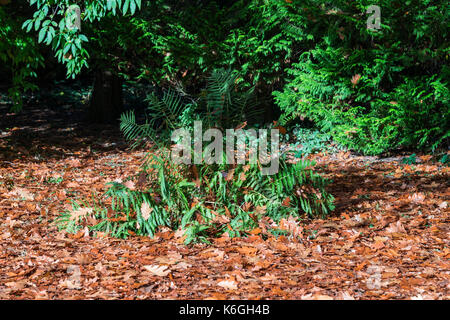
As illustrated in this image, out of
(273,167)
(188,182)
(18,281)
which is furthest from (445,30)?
(18,281)

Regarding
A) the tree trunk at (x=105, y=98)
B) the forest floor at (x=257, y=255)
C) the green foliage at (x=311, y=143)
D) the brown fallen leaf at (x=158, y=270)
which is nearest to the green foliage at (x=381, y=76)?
the green foliage at (x=311, y=143)

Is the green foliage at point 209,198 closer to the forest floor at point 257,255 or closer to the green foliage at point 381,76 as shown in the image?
the forest floor at point 257,255

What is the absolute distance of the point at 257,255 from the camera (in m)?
3.48

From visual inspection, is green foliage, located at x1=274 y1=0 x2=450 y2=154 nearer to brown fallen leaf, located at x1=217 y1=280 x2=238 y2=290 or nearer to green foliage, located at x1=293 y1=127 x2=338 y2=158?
green foliage, located at x1=293 y1=127 x2=338 y2=158

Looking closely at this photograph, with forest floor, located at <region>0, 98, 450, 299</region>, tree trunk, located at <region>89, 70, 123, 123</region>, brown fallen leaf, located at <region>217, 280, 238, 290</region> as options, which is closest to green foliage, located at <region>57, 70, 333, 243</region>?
forest floor, located at <region>0, 98, 450, 299</region>

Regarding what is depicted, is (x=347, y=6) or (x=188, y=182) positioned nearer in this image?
(x=188, y=182)

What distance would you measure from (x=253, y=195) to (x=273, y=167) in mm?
300

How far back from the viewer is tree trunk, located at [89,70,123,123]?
9188 mm

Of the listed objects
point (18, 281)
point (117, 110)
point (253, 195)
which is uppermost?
point (117, 110)

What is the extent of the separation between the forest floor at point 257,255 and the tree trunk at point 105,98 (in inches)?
151

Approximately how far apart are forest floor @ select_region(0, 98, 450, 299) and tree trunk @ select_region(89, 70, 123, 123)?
3830 millimetres

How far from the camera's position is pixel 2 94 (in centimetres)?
1116

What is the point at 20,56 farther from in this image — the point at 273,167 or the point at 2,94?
the point at 2,94

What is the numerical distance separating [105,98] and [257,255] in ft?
21.7
